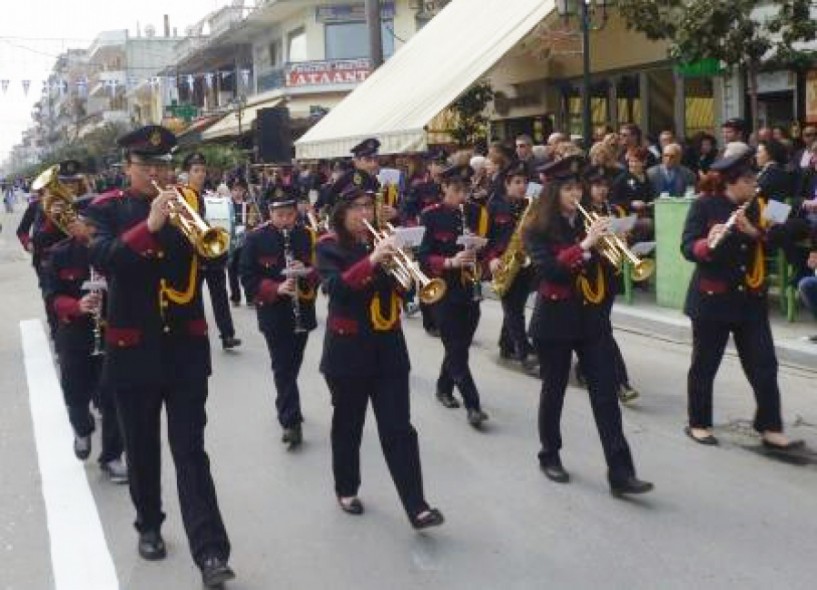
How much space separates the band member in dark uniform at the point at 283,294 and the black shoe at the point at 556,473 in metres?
1.91

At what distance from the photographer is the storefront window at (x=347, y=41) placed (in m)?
39.8

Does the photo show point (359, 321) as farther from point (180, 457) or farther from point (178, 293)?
point (180, 457)

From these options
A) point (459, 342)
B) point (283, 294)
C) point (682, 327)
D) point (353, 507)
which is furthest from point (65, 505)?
point (682, 327)

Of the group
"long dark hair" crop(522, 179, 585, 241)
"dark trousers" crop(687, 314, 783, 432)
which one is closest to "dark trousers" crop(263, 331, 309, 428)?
"long dark hair" crop(522, 179, 585, 241)

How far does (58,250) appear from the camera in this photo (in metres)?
7.19

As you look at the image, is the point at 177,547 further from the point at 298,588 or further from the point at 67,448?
the point at 67,448

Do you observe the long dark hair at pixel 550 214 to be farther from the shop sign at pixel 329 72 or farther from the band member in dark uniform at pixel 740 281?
the shop sign at pixel 329 72

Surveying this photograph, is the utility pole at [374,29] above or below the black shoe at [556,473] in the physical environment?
above

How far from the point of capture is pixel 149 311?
207 inches

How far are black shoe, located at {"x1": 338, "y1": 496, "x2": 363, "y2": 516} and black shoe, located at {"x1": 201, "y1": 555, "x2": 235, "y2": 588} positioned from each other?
1149 mm

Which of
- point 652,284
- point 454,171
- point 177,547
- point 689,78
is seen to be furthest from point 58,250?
point 689,78

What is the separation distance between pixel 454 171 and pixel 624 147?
512 cm

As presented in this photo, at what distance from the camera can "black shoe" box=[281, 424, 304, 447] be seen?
25.0 ft

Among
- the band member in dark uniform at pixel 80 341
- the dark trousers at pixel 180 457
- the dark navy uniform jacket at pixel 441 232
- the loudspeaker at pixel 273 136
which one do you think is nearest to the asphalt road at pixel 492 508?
the band member in dark uniform at pixel 80 341
